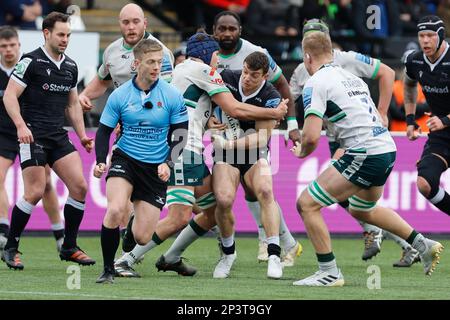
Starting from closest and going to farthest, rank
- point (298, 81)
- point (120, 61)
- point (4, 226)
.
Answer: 1. point (120, 61)
2. point (4, 226)
3. point (298, 81)

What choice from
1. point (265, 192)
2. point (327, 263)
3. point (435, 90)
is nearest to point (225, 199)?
point (265, 192)

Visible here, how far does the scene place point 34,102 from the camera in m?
13.1

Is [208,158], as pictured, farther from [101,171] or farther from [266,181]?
[101,171]

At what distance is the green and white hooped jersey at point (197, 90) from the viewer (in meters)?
12.4

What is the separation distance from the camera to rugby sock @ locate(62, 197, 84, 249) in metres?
13.3

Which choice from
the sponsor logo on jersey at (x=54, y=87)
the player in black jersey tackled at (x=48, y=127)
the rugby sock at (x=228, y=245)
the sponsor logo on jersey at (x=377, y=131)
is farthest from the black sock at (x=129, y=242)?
the sponsor logo on jersey at (x=377, y=131)

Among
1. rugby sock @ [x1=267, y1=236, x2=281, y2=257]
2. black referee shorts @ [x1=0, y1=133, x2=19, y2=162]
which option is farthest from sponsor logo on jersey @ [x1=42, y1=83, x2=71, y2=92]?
rugby sock @ [x1=267, y1=236, x2=281, y2=257]

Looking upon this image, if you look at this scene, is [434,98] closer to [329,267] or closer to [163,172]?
[329,267]

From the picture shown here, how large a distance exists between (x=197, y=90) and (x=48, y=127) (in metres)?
1.72

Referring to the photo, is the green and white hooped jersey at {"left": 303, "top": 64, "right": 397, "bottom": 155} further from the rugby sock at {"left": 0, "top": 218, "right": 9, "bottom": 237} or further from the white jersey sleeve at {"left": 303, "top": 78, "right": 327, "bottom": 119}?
the rugby sock at {"left": 0, "top": 218, "right": 9, "bottom": 237}

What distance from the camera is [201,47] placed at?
12953 mm

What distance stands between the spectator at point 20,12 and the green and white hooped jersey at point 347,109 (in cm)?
1018

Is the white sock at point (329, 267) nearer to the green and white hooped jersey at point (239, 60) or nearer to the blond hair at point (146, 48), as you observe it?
the blond hair at point (146, 48)

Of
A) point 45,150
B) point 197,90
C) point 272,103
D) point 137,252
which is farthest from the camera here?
point 45,150
